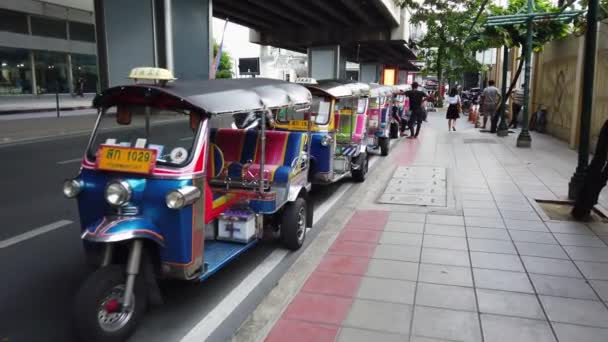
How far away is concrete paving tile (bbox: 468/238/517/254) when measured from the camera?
580 cm

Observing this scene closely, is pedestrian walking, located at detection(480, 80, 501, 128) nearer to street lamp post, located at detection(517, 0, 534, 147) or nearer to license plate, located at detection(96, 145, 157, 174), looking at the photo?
street lamp post, located at detection(517, 0, 534, 147)

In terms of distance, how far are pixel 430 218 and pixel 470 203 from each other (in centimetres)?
126

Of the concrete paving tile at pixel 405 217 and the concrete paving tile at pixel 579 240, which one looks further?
the concrete paving tile at pixel 405 217

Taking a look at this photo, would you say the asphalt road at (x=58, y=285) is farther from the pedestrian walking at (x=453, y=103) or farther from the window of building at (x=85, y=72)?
the window of building at (x=85, y=72)

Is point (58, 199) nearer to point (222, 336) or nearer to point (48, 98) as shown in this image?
point (222, 336)

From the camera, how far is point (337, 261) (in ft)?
17.8

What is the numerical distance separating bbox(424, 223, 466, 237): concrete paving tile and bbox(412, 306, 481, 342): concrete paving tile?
2289 millimetres

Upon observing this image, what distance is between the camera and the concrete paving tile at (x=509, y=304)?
13.9ft

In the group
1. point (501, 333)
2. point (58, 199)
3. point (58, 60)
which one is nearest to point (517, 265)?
point (501, 333)

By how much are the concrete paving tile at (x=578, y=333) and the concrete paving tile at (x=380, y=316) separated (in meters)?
1.17

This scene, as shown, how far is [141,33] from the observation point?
2017 cm

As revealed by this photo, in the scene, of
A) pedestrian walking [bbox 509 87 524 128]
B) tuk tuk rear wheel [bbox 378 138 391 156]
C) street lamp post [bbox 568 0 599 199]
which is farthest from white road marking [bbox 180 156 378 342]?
pedestrian walking [bbox 509 87 524 128]

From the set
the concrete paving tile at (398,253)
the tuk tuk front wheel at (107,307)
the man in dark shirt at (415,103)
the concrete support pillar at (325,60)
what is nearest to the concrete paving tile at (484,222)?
the concrete paving tile at (398,253)

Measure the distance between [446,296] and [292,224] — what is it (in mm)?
2019
